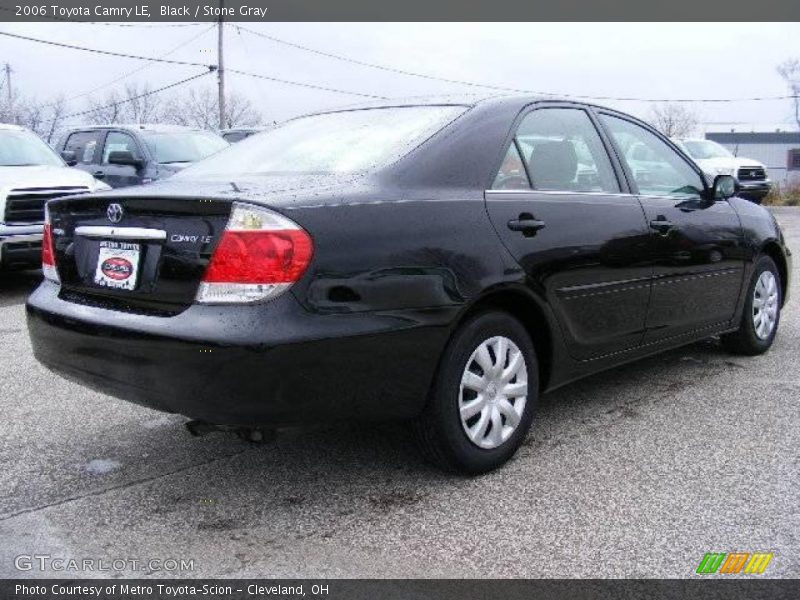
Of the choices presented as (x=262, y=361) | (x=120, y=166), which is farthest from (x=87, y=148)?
(x=262, y=361)

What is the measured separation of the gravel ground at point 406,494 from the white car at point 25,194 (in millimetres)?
4199

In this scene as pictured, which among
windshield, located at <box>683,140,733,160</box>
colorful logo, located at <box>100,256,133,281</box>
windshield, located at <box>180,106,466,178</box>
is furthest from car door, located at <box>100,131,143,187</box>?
windshield, located at <box>683,140,733,160</box>

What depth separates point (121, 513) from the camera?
3174 mm

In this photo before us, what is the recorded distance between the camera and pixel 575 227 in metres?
3.86

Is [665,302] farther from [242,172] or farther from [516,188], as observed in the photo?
[242,172]

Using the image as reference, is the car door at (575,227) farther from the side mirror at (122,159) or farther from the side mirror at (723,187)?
the side mirror at (122,159)

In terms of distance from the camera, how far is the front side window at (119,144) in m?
12.2

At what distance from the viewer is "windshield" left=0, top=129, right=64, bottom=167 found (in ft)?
31.8

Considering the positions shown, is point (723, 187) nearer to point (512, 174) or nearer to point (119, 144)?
point (512, 174)

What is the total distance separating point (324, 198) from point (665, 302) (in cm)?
224

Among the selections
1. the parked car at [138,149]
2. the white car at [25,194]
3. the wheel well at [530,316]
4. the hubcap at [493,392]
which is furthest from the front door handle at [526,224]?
the parked car at [138,149]

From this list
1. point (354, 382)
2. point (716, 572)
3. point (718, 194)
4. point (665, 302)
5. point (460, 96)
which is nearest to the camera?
point (716, 572)

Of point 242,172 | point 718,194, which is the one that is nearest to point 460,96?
point 242,172

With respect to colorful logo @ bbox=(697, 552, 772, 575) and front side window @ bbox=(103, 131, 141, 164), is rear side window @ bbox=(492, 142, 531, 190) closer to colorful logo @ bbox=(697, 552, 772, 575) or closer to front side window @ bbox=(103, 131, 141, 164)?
colorful logo @ bbox=(697, 552, 772, 575)
